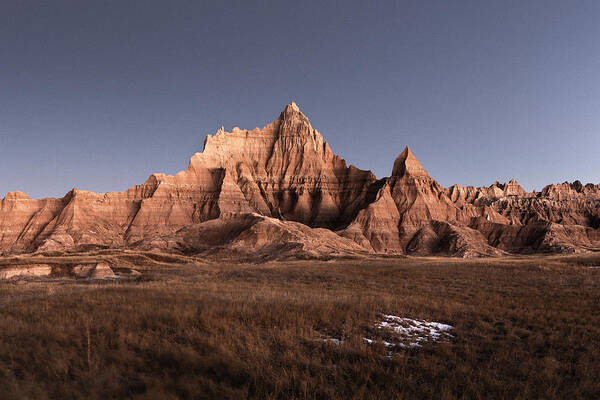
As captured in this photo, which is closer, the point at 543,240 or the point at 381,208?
the point at 543,240

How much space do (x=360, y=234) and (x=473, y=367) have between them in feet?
250

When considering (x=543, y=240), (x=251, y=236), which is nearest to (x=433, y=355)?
(x=251, y=236)

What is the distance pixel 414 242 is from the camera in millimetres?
82188

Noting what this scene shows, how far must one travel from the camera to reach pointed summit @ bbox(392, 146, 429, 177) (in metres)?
99.2

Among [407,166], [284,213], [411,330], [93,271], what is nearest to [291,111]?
[284,213]

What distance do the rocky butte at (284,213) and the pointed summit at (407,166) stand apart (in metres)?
0.38

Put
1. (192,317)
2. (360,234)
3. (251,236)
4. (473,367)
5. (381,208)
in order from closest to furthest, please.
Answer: (473,367), (192,317), (251,236), (360,234), (381,208)

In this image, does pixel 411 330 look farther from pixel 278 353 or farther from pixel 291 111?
pixel 291 111

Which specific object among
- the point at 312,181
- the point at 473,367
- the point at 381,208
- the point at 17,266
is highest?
the point at 312,181

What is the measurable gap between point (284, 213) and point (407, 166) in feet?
130

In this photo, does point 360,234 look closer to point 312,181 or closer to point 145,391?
point 312,181

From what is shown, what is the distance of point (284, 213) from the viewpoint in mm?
102562

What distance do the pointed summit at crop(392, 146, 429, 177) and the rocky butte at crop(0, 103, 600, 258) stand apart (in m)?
0.38

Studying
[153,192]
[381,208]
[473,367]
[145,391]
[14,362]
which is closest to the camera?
[145,391]
